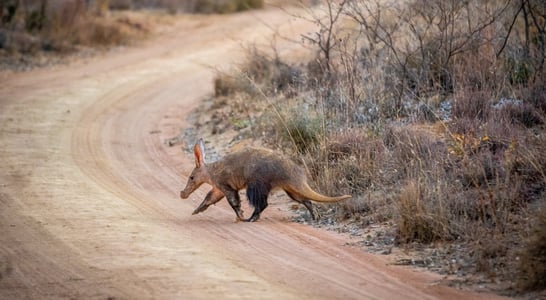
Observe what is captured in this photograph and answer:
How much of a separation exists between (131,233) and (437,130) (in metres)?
4.30

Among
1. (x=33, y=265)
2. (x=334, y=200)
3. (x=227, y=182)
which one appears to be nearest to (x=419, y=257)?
(x=334, y=200)

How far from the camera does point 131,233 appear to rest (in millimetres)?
9055

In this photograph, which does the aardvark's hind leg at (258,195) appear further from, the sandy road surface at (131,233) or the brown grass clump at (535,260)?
the brown grass clump at (535,260)

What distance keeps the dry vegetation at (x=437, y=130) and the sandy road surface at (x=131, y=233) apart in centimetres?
68

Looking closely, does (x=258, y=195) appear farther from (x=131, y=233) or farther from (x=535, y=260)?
(x=535, y=260)

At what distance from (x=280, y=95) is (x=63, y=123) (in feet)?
13.1

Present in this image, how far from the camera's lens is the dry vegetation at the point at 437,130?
8508 mm

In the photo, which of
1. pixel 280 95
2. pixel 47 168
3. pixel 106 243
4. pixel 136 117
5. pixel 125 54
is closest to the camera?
pixel 106 243

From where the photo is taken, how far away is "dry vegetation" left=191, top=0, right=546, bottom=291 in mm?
8508

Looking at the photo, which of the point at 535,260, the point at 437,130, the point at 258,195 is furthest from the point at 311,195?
the point at 535,260

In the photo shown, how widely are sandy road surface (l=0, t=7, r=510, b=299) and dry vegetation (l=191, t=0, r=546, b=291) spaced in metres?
0.68

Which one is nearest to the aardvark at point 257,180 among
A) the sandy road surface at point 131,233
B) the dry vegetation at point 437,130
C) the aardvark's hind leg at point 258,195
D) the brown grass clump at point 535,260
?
the aardvark's hind leg at point 258,195

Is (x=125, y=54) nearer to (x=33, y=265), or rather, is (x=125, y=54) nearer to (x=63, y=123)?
(x=63, y=123)

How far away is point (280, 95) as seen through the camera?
14.5 metres
